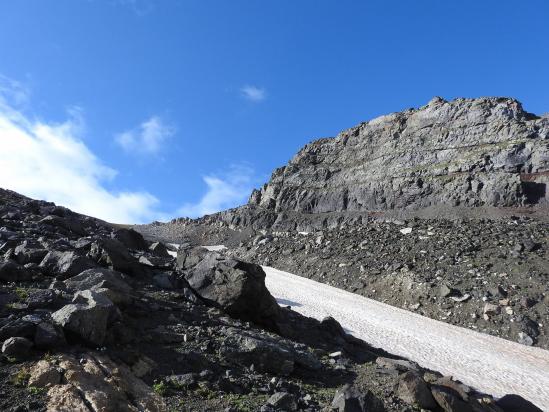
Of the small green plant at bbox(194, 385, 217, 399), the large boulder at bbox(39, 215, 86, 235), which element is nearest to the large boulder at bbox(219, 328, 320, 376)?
the small green plant at bbox(194, 385, 217, 399)

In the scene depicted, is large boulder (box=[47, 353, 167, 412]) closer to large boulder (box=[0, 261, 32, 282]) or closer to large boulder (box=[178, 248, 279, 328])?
large boulder (box=[0, 261, 32, 282])

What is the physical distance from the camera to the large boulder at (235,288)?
41.6ft

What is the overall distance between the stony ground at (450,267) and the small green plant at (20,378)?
22119 mm

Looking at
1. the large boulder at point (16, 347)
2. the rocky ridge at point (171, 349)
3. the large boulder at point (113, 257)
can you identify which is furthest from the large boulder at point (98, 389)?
the large boulder at point (113, 257)

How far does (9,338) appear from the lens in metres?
7.44

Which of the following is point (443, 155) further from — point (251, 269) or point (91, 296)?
point (91, 296)

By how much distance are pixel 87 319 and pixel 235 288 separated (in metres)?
5.25

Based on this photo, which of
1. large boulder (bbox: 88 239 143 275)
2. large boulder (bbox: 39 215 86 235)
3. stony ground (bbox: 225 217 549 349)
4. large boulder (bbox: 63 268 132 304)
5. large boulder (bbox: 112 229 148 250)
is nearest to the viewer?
large boulder (bbox: 63 268 132 304)

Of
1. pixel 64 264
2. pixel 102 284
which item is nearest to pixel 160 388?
pixel 102 284

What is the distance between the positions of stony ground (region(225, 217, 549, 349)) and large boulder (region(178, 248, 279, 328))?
50.3ft

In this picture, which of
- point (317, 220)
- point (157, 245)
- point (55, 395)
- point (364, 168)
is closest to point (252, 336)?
point (55, 395)

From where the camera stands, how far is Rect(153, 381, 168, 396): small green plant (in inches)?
289

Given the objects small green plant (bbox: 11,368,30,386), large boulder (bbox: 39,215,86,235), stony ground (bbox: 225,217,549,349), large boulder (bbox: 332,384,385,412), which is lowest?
small green plant (bbox: 11,368,30,386)

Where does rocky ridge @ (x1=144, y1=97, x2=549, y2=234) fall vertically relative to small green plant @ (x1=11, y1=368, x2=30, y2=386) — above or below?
above
